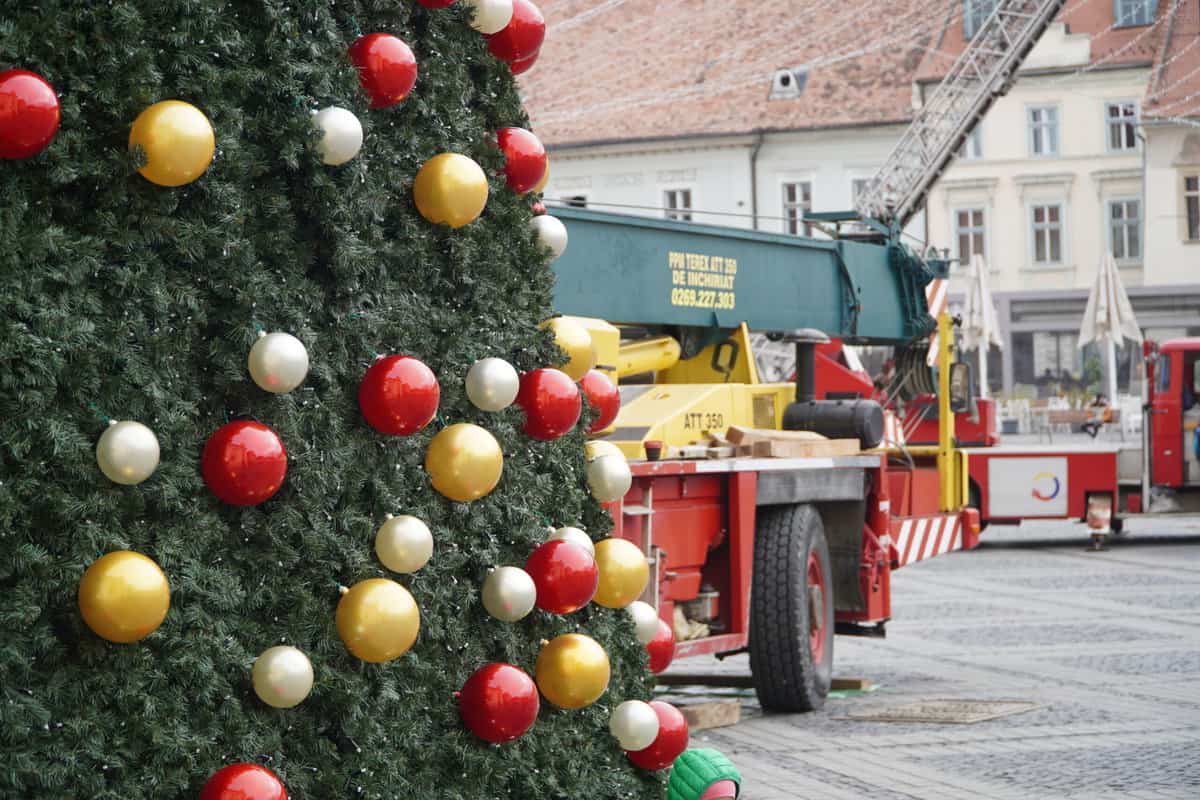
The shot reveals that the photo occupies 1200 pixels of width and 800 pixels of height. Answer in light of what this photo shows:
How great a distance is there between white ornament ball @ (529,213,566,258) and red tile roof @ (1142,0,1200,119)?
42669mm

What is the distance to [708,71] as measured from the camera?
168ft

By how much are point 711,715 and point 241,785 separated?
228 inches

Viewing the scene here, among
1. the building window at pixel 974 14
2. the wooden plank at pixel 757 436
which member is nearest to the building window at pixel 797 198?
the building window at pixel 974 14

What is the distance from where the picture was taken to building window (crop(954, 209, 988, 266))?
5278cm

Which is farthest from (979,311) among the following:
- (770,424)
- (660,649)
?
(660,649)

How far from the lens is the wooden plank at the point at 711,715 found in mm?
8945

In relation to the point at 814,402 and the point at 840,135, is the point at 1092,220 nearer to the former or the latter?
the point at 840,135

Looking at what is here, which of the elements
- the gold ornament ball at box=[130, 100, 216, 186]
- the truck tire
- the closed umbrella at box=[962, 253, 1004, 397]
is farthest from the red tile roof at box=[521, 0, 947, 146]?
the gold ornament ball at box=[130, 100, 216, 186]

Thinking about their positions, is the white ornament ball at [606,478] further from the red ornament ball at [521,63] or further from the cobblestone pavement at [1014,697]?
the cobblestone pavement at [1014,697]

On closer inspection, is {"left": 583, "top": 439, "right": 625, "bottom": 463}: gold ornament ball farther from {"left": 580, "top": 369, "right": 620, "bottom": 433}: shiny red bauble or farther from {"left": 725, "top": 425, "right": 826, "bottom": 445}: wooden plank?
{"left": 725, "top": 425, "right": 826, "bottom": 445}: wooden plank

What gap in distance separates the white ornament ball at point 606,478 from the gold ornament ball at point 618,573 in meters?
0.15

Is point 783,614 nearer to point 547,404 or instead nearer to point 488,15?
point 547,404

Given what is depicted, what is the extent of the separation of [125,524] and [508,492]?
1.10 metres

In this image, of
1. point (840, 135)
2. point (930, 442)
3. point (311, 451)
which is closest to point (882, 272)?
point (930, 442)
